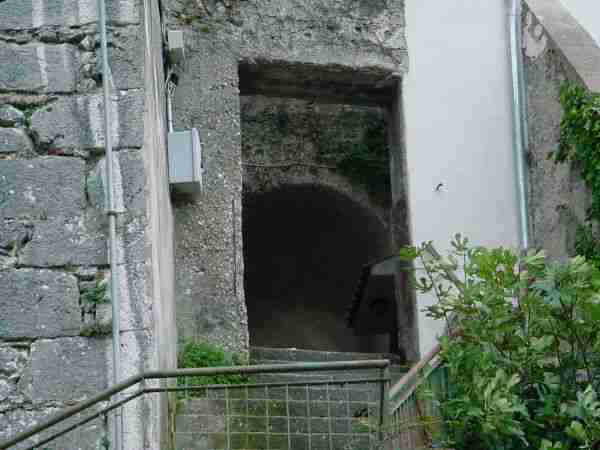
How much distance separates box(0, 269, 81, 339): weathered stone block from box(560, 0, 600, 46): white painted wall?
6.19 m

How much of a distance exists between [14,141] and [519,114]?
4.81 m

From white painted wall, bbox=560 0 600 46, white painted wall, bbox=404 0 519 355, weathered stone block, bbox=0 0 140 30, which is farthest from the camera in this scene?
white painted wall, bbox=560 0 600 46

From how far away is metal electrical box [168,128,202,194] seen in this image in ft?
24.2

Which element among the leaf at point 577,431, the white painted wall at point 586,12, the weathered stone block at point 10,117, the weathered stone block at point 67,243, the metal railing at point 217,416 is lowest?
the leaf at point 577,431

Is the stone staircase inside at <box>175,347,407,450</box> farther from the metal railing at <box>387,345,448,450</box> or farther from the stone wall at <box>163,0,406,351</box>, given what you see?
the stone wall at <box>163,0,406,351</box>

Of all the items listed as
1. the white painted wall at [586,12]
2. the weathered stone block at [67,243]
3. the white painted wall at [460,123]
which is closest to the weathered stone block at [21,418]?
the weathered stone block at [67,243]

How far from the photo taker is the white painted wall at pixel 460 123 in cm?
845

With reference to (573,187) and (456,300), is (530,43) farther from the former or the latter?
(456,300)

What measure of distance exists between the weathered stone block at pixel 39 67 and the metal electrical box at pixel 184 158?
Answer: 7.31 feet

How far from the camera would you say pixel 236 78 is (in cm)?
823

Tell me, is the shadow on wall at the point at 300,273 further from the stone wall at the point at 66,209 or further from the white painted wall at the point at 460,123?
the stone wall at the point at 66,209

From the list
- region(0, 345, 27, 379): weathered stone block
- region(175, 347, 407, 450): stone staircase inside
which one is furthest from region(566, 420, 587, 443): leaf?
region(0, 345, 27, 379): weathered stone block

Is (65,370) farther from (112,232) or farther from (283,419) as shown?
(283,419)

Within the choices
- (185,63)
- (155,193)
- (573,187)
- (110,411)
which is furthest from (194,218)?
(110,411)
